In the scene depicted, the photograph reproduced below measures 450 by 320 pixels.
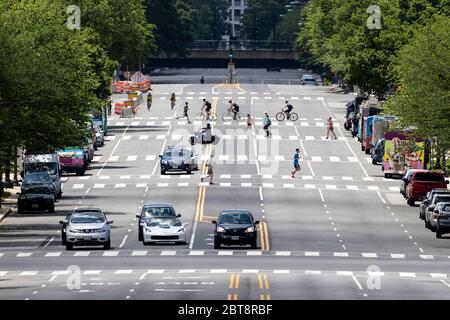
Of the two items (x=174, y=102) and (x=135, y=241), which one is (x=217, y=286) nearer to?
(x=135, y=241)

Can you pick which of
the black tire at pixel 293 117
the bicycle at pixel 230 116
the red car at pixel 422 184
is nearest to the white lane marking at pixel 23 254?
the red car at pixel 422 184

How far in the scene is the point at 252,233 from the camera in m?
58.7

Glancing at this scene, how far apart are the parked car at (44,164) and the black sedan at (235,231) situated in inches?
952

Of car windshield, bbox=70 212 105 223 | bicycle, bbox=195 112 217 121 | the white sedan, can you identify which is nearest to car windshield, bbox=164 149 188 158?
the white sedan

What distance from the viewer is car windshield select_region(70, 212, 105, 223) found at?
2297 inches

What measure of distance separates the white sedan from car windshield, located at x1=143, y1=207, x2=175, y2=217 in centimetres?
95

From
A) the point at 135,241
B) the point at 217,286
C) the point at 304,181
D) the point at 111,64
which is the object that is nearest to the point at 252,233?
the point at 135,241

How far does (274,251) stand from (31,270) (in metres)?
11.3

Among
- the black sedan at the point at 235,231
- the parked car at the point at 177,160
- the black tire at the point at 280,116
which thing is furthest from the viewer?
the black tire at the point at 280,116

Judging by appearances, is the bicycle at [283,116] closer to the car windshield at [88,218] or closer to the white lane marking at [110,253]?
the car windshield at [88,218]

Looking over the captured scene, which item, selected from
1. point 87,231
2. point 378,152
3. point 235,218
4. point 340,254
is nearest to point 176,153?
point 378,152

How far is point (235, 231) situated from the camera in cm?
5866

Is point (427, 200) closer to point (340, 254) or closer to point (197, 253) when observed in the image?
point (340, 254)

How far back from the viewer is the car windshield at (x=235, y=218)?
58.8 m
